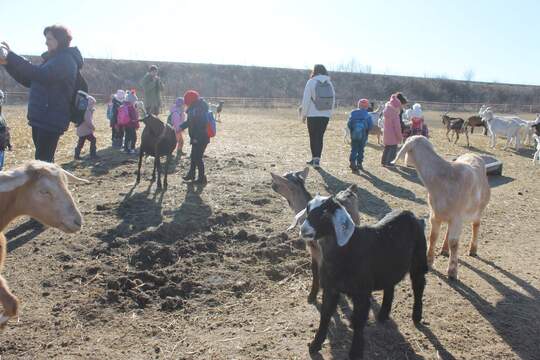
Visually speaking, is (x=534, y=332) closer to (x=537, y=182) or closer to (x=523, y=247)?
(x=523, y=247)

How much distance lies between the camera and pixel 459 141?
813 inches

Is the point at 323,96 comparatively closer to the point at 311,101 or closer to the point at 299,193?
the point at 311,101

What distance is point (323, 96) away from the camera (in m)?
10.7

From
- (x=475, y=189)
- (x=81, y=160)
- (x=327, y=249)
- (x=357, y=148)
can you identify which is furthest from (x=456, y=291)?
(x=81, y=160)

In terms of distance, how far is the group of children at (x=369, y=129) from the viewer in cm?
1184

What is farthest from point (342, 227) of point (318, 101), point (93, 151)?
point (93, 151)

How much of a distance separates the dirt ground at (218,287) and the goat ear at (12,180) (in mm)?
1479

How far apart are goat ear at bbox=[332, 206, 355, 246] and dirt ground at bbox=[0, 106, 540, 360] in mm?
1107

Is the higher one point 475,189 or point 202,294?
point 475,189

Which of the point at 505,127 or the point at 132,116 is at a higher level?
the point at 505,127

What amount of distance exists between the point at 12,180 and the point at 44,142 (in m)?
2.74

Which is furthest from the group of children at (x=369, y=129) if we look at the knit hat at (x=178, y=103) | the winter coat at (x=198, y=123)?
the knit hat at (x=178, y=103)

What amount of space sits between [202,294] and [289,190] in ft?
5.47

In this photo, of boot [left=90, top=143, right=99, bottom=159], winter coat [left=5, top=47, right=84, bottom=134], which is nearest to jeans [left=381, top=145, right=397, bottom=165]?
boot [left=90, top=143, right=99, bottom=159]
